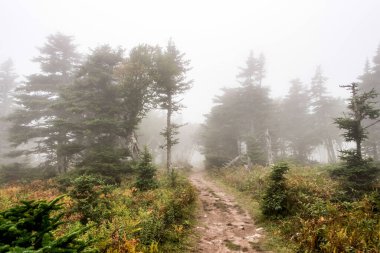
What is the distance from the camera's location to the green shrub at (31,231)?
3252 mm

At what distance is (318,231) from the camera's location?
855cm

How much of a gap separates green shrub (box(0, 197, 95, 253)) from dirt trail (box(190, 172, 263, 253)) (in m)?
6.59

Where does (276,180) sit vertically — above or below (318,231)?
above

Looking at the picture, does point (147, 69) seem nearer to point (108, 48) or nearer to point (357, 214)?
point (108, 48)

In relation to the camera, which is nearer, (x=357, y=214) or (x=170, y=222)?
(x=357, y=214)

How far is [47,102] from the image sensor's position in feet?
91.9

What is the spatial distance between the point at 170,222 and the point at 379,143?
34657 mm

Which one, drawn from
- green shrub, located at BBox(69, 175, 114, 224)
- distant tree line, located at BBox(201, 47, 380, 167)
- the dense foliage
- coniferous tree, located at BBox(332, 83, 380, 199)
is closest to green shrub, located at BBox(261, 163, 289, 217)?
the dense foliage

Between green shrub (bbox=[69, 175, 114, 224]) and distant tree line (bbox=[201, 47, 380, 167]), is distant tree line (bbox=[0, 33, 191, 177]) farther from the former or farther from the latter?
distant tree line (bbox=[201, 47, 380, 167])

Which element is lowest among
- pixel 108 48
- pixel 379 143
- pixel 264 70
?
pixel 379 143

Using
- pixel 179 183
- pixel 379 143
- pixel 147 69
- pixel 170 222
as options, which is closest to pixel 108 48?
pixel 147 69

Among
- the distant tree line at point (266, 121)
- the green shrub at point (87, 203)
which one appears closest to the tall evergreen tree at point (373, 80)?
the distant tree line at point (266, 121)

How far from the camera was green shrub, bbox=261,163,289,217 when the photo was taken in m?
11.9

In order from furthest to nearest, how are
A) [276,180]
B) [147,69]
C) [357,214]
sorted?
[147,69] → [276,180] → [357,214]
